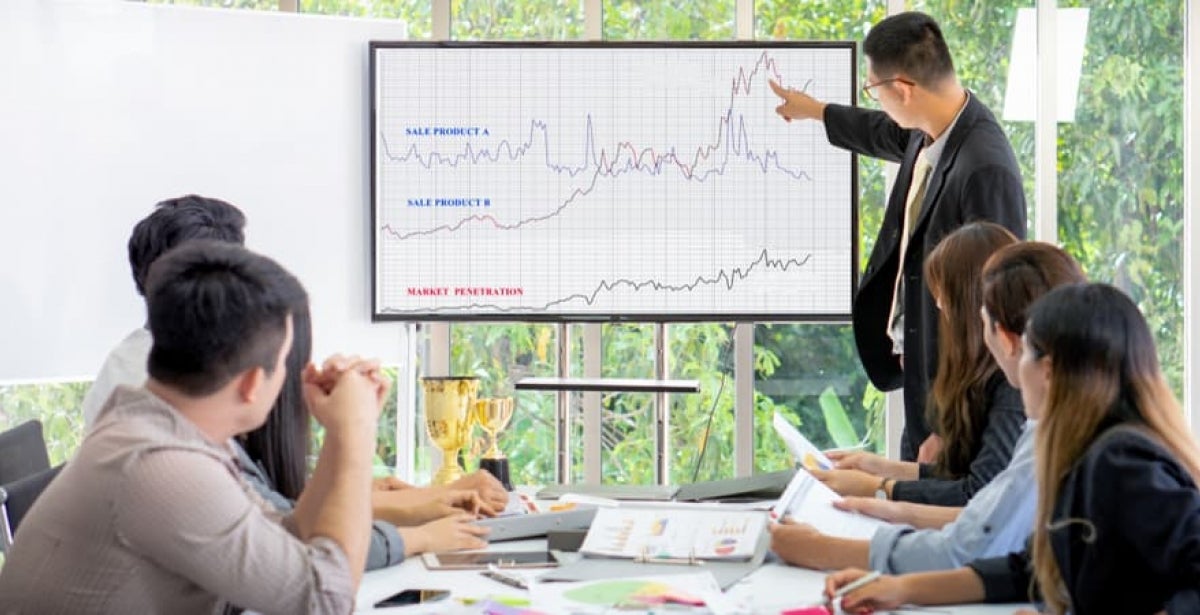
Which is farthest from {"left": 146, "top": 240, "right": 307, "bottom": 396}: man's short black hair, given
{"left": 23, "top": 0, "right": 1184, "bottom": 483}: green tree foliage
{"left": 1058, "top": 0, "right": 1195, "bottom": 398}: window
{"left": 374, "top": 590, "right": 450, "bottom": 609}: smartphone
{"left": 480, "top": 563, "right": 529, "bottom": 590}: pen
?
{"left": 1058, "top": 0, "right": 1195, "bottom": 398}: window

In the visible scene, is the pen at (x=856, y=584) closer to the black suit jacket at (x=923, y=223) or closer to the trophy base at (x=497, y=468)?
the trophy base at (x=497, y=468)

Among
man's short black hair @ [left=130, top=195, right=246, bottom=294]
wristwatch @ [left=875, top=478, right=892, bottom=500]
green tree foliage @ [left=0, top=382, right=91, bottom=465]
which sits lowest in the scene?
green tree foliage @ [left=0, top=382, right=91, bottom=465]

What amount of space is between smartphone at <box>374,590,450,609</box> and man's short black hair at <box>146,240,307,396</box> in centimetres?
39

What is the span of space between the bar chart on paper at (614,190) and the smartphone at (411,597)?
235 centimetres

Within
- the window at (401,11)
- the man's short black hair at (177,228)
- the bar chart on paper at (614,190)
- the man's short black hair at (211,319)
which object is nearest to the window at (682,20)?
the bar chart on paper at (614,190)

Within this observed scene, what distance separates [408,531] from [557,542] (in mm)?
229

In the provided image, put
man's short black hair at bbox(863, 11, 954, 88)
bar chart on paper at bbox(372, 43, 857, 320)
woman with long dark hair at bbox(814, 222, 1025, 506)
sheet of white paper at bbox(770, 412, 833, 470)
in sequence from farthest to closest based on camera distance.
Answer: bar chart on paper at bbox(372, 43, 857, 320) < man's short black hair at bbox(863, 11, 954, 88) < sheet of white paper at bbox(770, 412, 833, 470) < woman with long dark hair at bbox(814, 222, 1025, 506)

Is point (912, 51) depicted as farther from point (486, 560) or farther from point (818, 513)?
point (486, 560)

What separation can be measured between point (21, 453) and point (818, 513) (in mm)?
1467

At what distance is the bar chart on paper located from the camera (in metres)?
4.23

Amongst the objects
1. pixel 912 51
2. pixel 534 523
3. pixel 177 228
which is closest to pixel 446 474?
pixel 534 523

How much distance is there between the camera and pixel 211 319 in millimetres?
1620

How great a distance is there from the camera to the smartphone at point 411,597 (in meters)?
1.88

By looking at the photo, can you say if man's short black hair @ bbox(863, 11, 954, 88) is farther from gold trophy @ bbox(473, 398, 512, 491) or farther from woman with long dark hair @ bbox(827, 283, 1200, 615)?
woman with long dark hair @ bbox(827, 283, 1200, 615)
